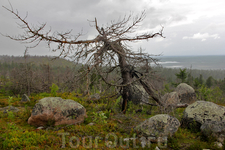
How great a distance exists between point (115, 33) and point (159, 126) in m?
4.86

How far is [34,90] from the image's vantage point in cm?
1506

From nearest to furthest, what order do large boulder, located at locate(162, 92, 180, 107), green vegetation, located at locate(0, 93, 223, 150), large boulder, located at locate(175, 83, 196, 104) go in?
green vegetation, located at locate(0, 93, 223, 150) → large boulder, located at locate(162, 92, 180, 107) → large boulder, located at locate(175, 83, 196, 104)

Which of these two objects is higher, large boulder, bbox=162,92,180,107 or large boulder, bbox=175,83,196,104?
large boulder, bbox=162,92,180,107

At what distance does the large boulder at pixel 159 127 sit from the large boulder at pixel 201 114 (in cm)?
173

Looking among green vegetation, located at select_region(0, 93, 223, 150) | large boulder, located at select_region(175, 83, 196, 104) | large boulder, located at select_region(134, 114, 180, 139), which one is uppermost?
large boulder, located at select_region(134, 114, 180, 139)

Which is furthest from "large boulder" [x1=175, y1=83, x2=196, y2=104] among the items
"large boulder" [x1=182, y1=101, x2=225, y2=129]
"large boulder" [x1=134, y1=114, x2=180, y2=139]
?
"large boulder" [x1=134, y1=114, x2=180, y2=139]

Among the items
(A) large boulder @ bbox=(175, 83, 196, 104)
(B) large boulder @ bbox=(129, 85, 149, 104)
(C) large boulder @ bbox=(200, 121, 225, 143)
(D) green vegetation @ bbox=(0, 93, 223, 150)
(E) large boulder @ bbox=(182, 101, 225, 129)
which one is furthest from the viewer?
(A) large boulder @ bbox=(175, 83, 196, 104)

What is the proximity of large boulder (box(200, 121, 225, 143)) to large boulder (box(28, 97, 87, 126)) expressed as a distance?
17.0ft

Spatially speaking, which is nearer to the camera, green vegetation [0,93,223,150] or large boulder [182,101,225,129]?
green vegetation [0,93,223,150]

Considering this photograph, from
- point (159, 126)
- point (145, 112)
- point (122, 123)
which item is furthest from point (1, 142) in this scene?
point (145, 112)

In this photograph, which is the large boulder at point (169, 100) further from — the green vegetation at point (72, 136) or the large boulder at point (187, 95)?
the large boulder at point (187, 95)

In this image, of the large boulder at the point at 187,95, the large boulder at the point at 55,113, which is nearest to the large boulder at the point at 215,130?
the large boulder at the point at 55,113

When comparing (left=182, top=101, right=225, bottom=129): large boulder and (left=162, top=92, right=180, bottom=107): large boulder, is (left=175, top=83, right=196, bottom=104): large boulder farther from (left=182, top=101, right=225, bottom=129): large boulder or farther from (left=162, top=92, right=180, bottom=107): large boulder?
(left=182, top=101, right=225, bottom=129): large boulder

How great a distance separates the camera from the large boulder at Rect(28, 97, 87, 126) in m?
5.79
